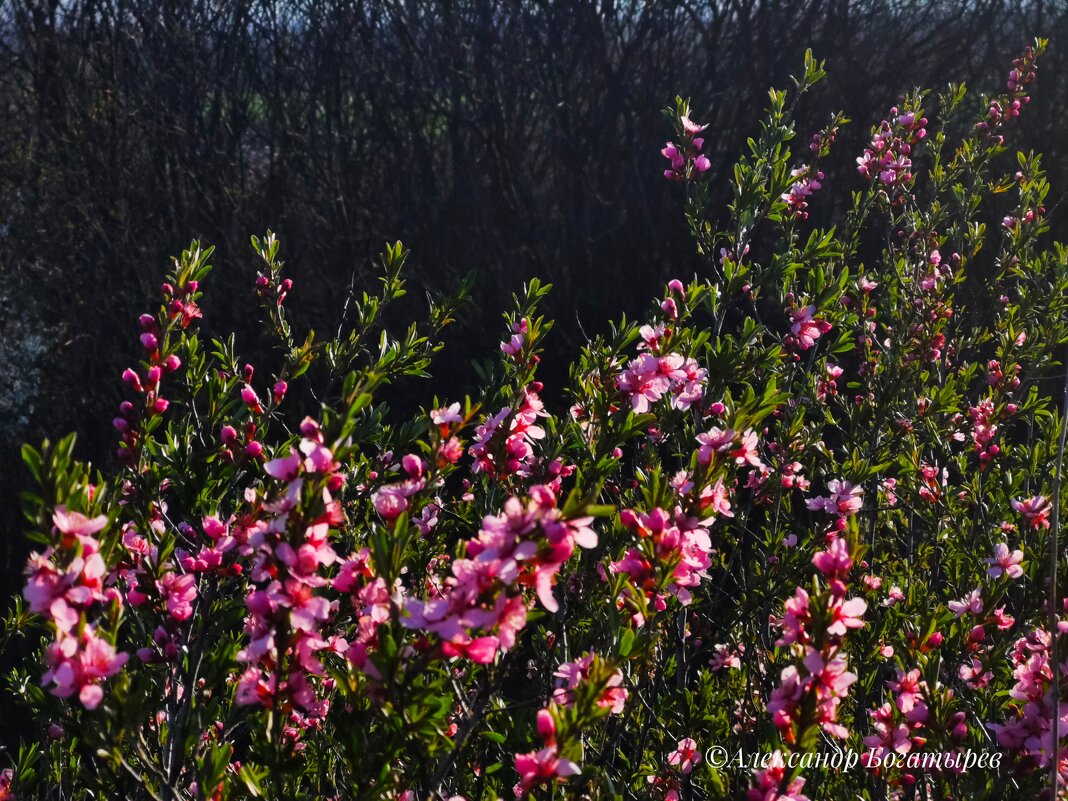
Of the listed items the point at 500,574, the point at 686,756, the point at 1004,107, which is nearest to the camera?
the point at 500,574

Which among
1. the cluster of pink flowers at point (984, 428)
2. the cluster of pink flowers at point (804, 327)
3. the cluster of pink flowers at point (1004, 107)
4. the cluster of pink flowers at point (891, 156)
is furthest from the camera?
the cluster of pink flowers at point (1004, 107)

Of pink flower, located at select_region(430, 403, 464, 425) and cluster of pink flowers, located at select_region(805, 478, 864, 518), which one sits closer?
pink flower, located at select_region(430, 403, 464, 425)

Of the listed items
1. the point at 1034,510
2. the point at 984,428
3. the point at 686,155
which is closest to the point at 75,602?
the point at 1034,510

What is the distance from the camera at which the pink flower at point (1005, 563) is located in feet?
7.14

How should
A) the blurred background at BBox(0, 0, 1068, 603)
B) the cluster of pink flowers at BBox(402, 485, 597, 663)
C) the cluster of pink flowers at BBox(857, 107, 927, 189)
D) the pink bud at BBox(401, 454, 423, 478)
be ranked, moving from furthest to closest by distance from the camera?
the blurred background at BBox(0, 0, 1068, 603)
the cluster of pink flowers at BBox(857, 107, 927, 189)
the pink bud at BBox(401, 454, 423, 478)
the cluster of pink flowers at BBox(402, 485, 597, 663)

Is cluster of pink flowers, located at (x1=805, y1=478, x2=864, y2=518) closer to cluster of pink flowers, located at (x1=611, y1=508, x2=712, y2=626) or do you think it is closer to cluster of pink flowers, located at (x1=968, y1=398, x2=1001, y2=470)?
cluster of pink flowers, located at (x1=968, y1=398, x2=1001, y2=470)

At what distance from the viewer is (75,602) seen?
1232 millimetres

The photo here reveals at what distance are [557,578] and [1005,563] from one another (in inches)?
40.3

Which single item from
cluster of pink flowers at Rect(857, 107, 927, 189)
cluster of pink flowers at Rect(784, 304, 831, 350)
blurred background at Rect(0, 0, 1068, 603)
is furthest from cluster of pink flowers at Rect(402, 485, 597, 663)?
blurred background at Rect(0, 0, 1068, 603)

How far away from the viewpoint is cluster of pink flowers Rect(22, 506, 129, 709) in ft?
4.03

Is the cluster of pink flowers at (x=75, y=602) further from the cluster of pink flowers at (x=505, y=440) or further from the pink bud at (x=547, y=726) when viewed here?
the cluster of pink flowers at (x=505, y=440)

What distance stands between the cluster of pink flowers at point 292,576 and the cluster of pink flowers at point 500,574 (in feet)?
0.51

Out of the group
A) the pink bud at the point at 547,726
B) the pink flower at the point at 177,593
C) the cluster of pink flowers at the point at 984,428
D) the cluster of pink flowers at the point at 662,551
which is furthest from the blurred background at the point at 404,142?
the pink bud at the point at 547,726

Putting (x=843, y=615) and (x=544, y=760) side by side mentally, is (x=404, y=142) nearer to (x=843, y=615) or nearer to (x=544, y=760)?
(x=843, y=615)
